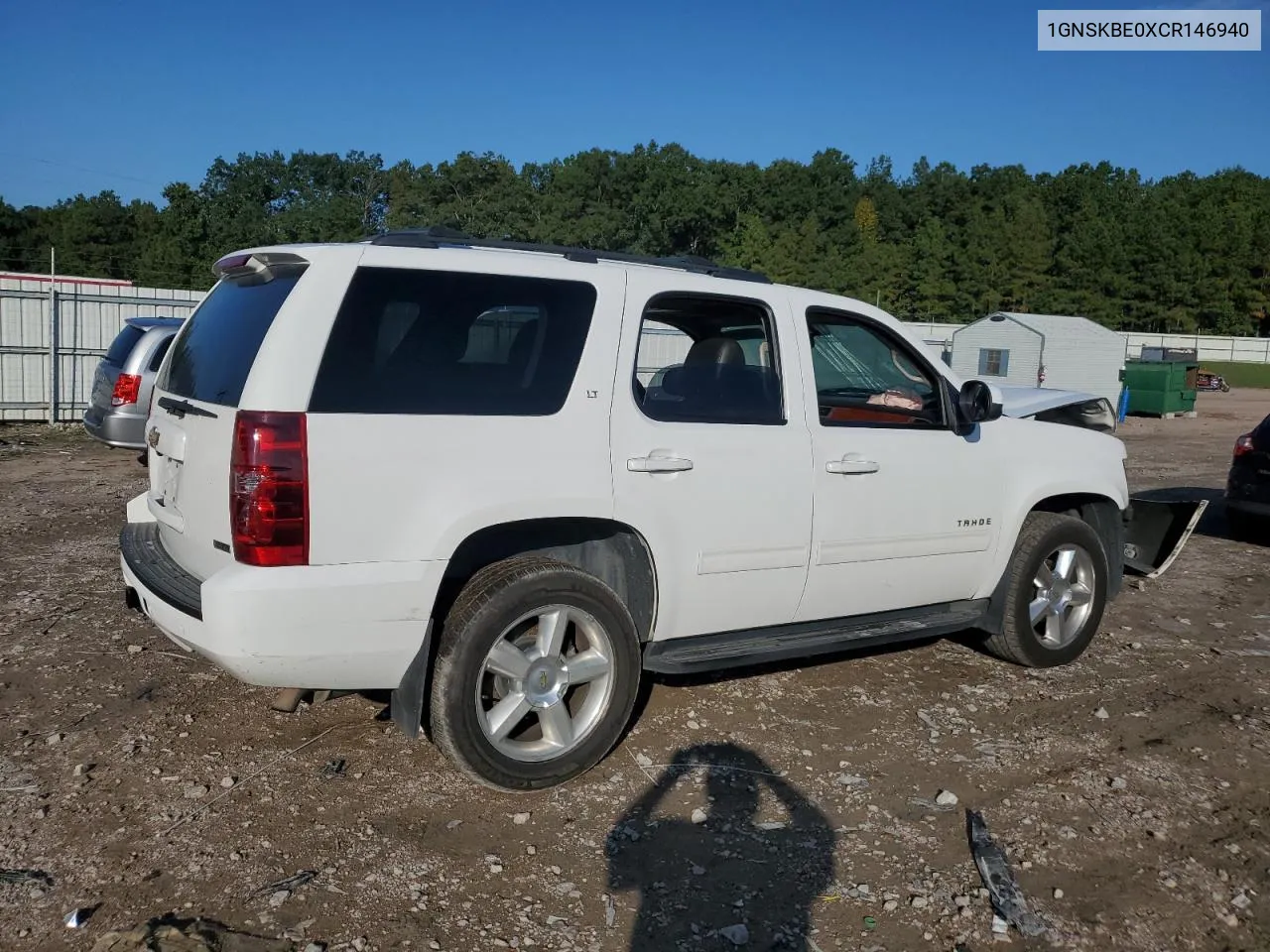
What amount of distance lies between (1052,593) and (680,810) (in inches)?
106

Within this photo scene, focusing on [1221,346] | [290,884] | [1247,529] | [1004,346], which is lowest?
[290,884]

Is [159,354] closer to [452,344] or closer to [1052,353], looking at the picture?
[452,344]

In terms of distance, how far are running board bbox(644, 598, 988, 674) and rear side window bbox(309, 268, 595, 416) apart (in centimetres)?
114

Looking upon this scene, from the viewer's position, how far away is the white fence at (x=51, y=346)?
637 inches

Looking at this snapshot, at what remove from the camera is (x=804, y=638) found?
455 cm

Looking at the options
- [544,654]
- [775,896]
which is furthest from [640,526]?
[775,896]

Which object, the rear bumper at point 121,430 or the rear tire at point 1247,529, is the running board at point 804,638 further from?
the rear bumper at point 121,430

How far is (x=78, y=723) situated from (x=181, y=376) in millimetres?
1532

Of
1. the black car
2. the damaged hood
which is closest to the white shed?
the black car

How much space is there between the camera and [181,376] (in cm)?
412

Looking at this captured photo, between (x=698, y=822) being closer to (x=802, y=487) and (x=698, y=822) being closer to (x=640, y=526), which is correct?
(x=640, y=526)

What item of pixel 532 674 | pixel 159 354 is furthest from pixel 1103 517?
pixel 159 354

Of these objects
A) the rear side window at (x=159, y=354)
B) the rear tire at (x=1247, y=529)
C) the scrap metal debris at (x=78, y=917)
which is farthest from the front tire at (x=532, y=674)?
the rear side window at (x=159, y=354)

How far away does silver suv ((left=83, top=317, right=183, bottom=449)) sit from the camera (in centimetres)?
1066
